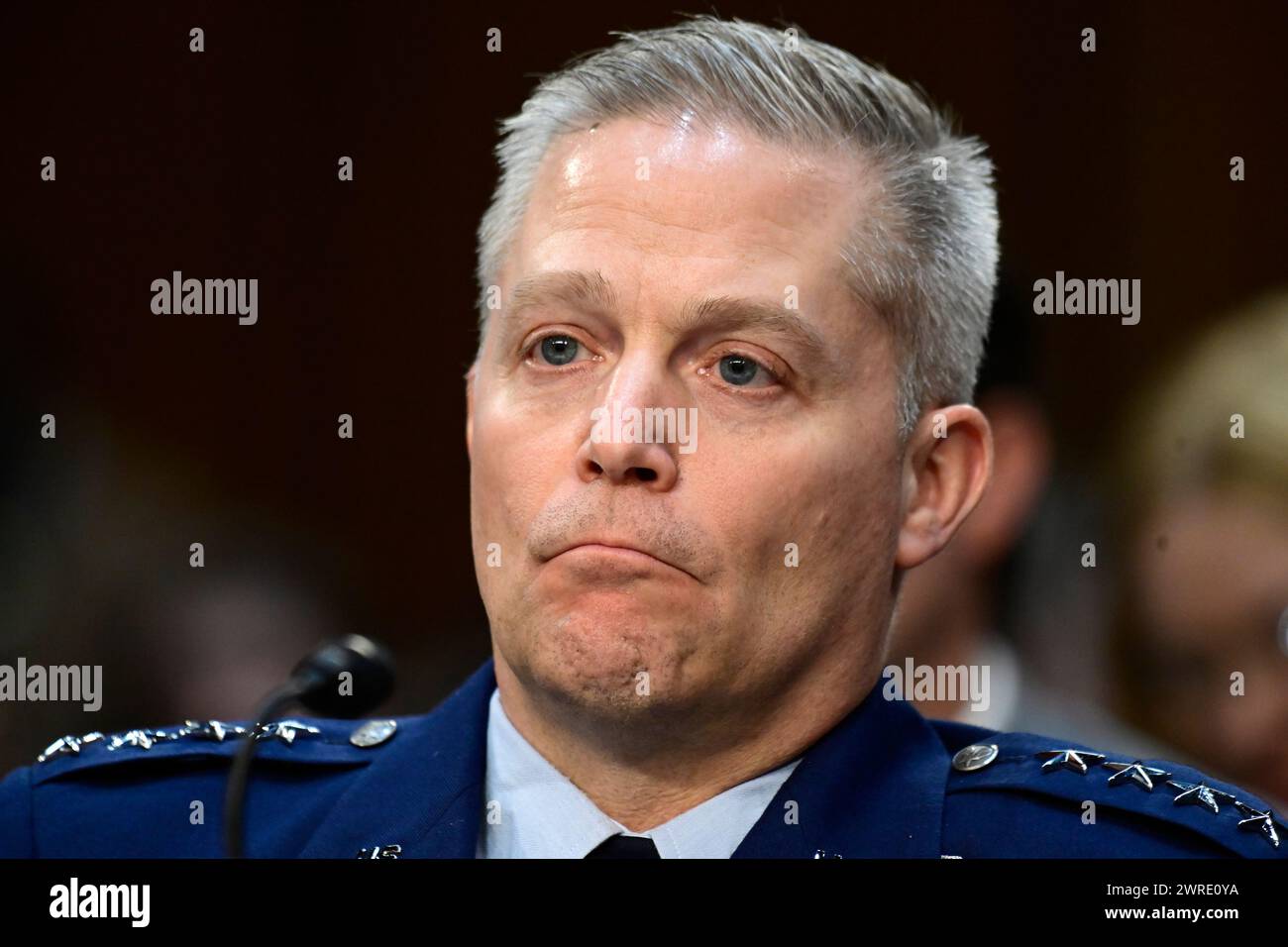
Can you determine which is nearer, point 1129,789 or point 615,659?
point 615,659

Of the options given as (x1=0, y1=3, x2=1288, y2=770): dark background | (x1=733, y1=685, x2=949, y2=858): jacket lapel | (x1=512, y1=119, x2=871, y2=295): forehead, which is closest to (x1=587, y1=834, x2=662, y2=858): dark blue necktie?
(x1=733, y1=685, x2=949, y2=858): jacket lapel

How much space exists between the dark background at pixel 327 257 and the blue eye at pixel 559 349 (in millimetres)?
2303

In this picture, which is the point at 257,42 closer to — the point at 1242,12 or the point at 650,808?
the point at 1242,12

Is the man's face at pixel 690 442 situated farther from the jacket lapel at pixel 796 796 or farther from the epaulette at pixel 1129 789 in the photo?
the epaulette at pixel 1129 789

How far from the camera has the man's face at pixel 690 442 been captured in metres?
2.43

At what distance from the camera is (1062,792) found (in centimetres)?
261

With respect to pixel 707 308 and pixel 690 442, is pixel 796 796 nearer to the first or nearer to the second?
pixel 690 442

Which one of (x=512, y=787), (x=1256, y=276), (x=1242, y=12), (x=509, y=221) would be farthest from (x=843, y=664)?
(x=1242, y=12)

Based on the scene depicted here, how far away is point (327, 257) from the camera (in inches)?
223

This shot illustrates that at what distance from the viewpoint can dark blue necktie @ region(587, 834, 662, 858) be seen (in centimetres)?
256

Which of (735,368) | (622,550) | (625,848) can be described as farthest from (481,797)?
(735,368)

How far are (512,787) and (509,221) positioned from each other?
868mm

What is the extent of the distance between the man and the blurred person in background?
4.30 ft

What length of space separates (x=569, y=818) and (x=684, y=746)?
0.20 metres
